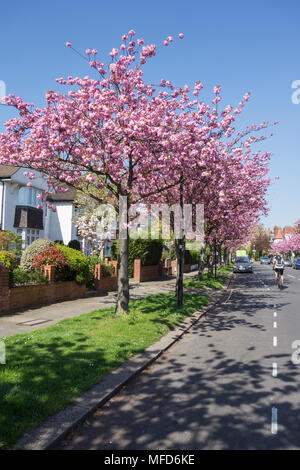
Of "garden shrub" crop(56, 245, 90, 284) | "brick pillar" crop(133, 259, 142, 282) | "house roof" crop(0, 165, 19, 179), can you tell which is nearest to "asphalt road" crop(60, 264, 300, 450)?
"garden shrub" crop(56, 245, 90, 284)

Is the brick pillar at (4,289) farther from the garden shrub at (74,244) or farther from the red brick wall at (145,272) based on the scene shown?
the garden shrub at (74,244)

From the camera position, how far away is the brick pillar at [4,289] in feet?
37.0

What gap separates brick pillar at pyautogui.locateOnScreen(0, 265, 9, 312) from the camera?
11.3 meters

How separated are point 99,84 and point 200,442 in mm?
10141

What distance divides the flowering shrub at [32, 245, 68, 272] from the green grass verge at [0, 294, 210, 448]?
139 inches

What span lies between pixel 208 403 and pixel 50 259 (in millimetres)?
10437

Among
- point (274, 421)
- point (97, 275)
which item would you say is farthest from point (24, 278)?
point (274, 421)

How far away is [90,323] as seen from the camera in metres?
10.1

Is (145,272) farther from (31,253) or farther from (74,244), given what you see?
(74,244)

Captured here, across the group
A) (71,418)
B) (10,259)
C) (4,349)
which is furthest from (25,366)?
(10,259)

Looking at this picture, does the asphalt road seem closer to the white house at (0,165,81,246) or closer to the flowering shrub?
the flowering shrub

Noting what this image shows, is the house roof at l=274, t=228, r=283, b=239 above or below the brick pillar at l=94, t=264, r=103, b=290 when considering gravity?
above

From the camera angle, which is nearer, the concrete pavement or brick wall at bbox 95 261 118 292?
the concrete pavement

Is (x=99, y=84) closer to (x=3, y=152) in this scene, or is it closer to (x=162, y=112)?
(x=162, y=112)
